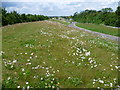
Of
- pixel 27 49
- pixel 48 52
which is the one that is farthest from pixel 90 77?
pixel 27 49

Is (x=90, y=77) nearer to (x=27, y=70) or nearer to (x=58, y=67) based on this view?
(x=58, y=67)

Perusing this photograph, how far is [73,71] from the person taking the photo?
9.80 meters

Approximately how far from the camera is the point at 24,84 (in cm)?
779

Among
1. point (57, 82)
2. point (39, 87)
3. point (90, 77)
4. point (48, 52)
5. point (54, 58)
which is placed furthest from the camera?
point (48, 52)

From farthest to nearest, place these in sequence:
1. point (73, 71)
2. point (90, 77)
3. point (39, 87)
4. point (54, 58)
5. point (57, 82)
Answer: point (54, 58) → point (73, 71) → point (90, 77) → point (57, 82) → point (39, 87)

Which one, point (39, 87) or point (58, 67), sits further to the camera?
point (58, 67)

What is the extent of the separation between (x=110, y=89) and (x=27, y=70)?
19.5ft

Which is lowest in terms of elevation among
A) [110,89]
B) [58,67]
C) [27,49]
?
[110,89]

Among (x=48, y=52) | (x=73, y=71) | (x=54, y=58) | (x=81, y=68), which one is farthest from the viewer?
(x=48, y=52)

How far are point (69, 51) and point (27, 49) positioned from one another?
15.8 ft

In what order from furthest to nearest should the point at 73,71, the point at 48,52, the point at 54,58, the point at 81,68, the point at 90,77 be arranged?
the point at 48,52 < the point at 54,58 < the point at 81,68 < the point at 73,71 < the point at 90,77

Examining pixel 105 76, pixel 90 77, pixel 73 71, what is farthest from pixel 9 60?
pixel 105 76

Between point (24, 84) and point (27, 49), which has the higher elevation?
point (27, 49)

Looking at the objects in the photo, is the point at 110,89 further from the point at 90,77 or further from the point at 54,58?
the point at 54,58
